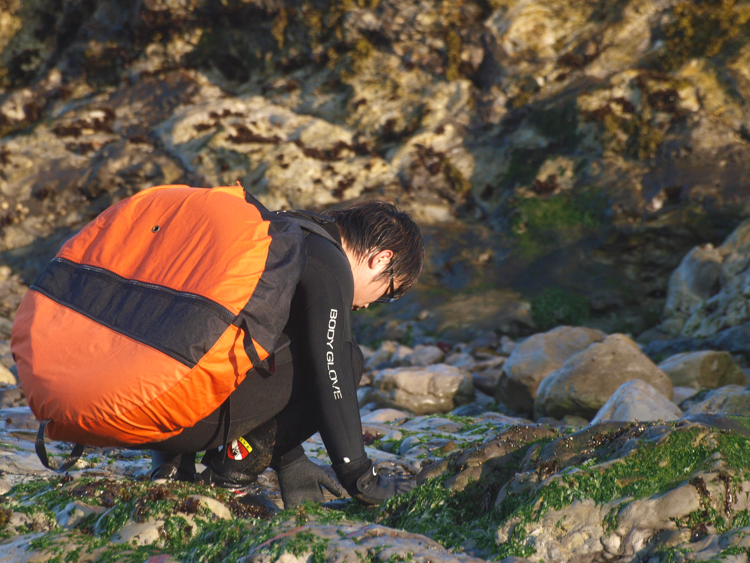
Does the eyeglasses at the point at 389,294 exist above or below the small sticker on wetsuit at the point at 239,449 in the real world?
above

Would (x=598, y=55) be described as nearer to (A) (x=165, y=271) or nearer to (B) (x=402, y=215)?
(B) (x=402, y=215)

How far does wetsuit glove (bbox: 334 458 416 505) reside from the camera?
2.51m

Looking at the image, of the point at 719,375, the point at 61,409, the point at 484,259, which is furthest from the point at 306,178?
the point at 61,409

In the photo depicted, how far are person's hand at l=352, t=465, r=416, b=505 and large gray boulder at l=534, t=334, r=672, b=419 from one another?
3.41 m

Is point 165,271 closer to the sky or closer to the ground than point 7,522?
closer to the sky

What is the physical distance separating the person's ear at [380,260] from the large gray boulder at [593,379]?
3448 millimetres

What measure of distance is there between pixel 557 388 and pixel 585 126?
26.9 ft

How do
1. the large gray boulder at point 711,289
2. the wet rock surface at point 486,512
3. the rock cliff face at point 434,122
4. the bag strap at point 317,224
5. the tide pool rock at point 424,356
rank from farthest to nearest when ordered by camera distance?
the rock cliff face at point 434,122 → the tide pool rock at point 424,356 → the large gray boulder at point 711,289 → the bag strap at point 317,224 → the wet rock surface at point 486,512

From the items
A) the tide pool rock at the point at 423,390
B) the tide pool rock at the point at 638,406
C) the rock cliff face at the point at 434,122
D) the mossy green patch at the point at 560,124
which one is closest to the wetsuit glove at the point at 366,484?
the tide pool rock at the point at 638,406

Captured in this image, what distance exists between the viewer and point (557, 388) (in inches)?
227

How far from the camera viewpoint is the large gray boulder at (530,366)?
654cm

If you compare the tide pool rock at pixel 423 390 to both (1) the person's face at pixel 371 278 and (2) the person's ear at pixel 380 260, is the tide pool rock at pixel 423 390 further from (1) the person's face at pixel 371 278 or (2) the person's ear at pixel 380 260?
(2) the person's ear at pixel 380 260

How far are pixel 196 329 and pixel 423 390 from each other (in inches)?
194

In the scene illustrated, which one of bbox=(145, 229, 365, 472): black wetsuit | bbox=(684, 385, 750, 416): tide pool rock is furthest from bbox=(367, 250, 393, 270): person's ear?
bbox=(684, 385, 750, 416): tide pool rock
